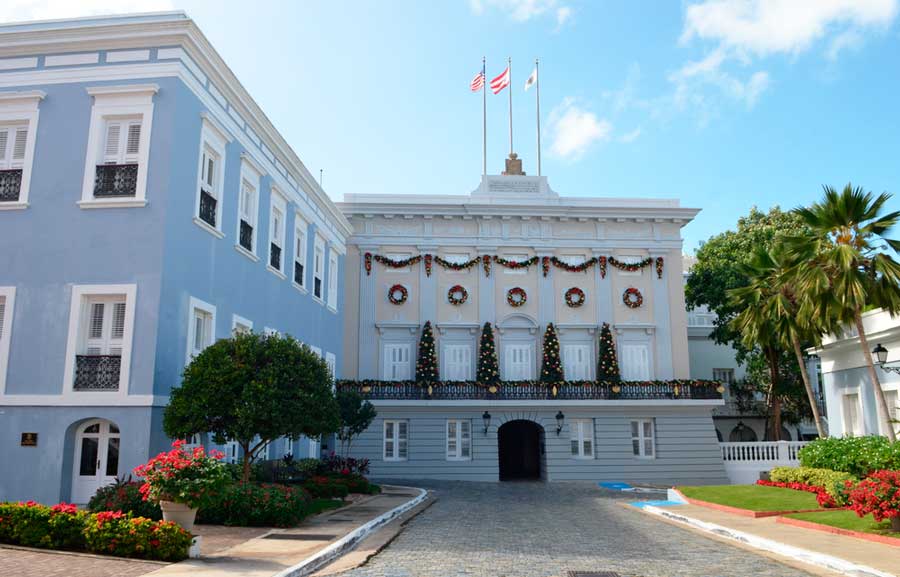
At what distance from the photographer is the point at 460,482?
31.3 metres

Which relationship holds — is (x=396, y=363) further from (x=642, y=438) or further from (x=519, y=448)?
(x=642, y=438)

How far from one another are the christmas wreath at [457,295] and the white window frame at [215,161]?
16536 mm

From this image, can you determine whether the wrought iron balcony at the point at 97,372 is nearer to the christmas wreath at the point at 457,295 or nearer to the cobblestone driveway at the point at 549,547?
the cobblestone driveway at the point at 549,547

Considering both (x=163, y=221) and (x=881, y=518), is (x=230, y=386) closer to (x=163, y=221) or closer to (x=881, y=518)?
(x=163, y=221)

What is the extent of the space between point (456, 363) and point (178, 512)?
23.4 meters

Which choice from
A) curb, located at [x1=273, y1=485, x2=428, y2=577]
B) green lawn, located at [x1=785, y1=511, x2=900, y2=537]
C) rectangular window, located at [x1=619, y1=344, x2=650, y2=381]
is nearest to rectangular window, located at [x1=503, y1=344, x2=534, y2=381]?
rectangular window, located at [x1=619, y1=344, x2=650, y2=381]

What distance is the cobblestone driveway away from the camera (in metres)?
10.6

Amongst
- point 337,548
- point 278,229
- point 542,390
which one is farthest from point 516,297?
point 337,548

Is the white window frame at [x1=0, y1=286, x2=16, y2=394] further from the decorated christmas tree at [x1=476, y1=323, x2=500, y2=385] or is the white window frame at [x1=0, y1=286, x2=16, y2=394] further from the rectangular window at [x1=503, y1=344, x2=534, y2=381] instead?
the rectangular window at [x1=503, y1=344, x2=534, y2=381]

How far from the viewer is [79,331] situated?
53.9 feet

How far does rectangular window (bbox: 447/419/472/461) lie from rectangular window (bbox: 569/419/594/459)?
4459 mm

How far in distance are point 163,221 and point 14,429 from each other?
5335 millimetres

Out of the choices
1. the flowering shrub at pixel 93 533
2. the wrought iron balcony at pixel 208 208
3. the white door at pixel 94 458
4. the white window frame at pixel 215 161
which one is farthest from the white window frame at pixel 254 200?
the flowering shrub at pixel 93 533

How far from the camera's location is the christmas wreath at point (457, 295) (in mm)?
35125
